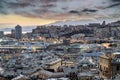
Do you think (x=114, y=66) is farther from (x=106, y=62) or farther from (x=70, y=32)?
(x=70, y=32)

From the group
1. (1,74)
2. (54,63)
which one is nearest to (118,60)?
(1,74)

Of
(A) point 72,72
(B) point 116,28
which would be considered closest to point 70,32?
(B) point 116,28

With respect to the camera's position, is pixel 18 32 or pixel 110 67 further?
pixel 18 32

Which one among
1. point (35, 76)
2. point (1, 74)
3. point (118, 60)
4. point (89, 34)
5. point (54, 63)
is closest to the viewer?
point (118, 60)

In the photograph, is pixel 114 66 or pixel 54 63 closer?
pixel 114 66

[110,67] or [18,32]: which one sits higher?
[18,32]

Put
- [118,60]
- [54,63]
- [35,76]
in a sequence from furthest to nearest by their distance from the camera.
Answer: [54,63] < [35,76] < [118,60]

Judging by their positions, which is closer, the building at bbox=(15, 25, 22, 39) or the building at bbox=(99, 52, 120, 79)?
the building at bbox=(99, 52, 120, 79)

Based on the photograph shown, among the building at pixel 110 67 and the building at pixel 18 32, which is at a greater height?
the building at pixel 18 32

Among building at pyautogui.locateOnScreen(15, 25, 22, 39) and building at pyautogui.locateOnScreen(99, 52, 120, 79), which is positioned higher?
building at pyautogui.locateOnScreen(15, 25, 22, 39)

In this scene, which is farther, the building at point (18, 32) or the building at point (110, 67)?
the building at point (18, 32)
